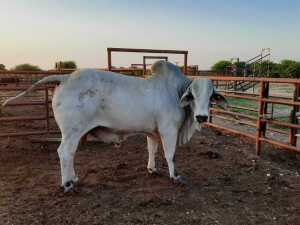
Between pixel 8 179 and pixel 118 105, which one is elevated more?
pixel 118 105

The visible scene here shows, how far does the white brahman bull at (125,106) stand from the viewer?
3643 millimetres

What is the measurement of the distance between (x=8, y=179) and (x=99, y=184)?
1205mm

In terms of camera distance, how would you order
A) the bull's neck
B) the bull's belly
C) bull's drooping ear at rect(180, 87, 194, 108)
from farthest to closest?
1. the bull's neck
2. bull's drooping ear at rect(180, 87, 194, 108)
3. the bull's belly

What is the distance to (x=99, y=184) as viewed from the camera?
4027 mm

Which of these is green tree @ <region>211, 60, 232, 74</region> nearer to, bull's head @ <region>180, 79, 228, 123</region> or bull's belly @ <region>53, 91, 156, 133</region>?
bull's head @ <region>180, 79, 228, 123</region>

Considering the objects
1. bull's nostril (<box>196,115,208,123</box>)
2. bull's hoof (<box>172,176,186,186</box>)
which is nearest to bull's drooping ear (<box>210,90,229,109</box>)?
bull's nostril (<box>196,115,208,123</box>)

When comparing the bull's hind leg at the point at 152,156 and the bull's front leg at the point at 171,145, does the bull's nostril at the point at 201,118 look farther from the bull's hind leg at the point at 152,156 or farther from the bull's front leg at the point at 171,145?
the bull's hind leg at the point at 152,156

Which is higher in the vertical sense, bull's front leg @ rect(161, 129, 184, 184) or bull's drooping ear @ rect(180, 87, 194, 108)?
bull's drooping ear @ rect(180, 87, 194, 108)

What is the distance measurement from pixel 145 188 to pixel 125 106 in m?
1.03

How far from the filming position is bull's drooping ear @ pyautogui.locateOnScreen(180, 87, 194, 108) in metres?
3.94

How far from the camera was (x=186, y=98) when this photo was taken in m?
3.98

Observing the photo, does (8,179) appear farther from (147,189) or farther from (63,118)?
(147,189)

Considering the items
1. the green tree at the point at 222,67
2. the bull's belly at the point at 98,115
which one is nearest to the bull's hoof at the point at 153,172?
the bull's belly at the point at 98,115

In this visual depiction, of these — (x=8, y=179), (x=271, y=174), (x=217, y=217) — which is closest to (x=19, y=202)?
(x=8, y=179)
